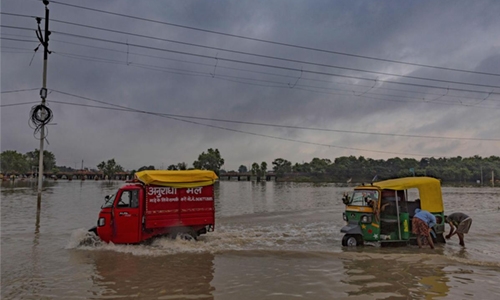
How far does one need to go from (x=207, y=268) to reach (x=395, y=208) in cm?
747

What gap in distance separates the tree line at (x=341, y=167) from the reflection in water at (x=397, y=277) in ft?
216

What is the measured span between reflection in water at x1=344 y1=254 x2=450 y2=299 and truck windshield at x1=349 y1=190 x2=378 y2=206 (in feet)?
6.77

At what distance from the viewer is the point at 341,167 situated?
116812 millimetres

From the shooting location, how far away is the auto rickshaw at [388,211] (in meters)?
11.5

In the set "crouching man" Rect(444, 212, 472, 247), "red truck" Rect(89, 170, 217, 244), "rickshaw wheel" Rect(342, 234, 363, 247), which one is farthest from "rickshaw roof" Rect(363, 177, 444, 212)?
"red truck" Rect(89, 170, 217, 244)

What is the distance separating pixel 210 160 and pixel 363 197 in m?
113

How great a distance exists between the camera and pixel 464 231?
12.1 metres

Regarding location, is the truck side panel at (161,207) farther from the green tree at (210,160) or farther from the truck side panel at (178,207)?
the green tree at (210,160)

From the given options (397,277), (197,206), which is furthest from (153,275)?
(397,277)

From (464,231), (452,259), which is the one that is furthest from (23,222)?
(464,231)

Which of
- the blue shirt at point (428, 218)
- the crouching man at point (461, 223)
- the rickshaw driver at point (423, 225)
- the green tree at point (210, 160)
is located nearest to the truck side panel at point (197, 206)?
the rickshaw driver at point (423, 225)

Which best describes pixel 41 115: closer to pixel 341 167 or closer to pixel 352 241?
pixel 352 241

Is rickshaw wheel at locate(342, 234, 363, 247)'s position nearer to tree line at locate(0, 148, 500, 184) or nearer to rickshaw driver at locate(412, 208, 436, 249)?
rickshaw driver at locate(412, 208, 436, 249)

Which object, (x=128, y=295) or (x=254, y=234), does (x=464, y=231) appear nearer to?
(x=254, y=234)
